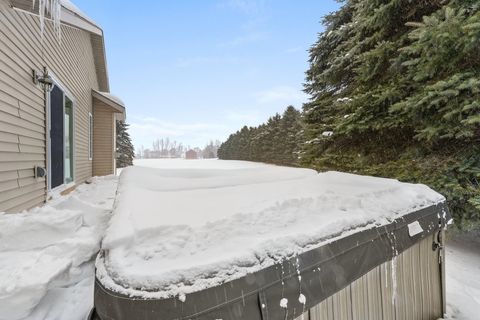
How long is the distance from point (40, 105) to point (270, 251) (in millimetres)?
5012

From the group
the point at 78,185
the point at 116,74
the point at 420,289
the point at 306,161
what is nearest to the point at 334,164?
the point at 306,161

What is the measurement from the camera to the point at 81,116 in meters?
7.51

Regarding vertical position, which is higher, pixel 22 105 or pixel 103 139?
pixel 22 105

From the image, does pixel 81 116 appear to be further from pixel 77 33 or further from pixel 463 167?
pixel 463 167

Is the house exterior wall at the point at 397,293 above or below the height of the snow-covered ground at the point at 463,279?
above

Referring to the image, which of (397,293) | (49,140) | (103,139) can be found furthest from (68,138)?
(397,293)

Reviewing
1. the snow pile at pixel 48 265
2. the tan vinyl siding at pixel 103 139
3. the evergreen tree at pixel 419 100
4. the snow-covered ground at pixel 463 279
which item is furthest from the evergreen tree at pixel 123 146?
the snow-covered ground at pixel 463 279

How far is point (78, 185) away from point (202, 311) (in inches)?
293

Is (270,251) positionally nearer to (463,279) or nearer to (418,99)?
(463,279)

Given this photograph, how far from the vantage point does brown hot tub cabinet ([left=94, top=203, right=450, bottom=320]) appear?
84 cm

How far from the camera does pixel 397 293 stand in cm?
188

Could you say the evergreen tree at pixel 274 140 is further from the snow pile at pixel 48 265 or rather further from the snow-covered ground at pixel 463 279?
the snow pile at pixel 48 265

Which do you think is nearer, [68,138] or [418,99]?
[418,99]

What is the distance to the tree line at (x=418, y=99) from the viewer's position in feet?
10.8
